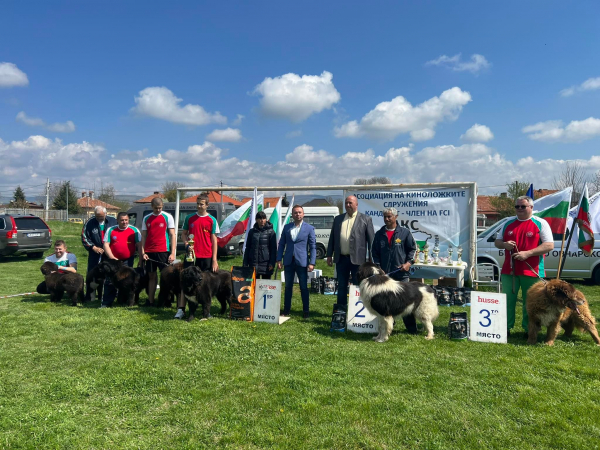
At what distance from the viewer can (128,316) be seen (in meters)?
6.25

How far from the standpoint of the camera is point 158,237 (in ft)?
21.8

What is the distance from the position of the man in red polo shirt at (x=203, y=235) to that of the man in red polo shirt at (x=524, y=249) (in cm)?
438

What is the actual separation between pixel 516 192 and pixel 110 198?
54.0 meters

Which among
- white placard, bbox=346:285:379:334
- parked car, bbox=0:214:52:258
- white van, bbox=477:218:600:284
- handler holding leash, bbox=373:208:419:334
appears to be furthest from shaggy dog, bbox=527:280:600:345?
parked car, bbox=0:214:52:258

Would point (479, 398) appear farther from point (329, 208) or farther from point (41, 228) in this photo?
A: point (41, 228)

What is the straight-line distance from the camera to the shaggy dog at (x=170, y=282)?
6.65 metres

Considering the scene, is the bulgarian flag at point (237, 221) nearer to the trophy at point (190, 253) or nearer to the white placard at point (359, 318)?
the trophy at point (190, 253)

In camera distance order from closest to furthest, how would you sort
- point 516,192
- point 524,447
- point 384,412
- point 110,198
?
→ point 524,447 → point 384,412 → point 516,192 → point 110,198

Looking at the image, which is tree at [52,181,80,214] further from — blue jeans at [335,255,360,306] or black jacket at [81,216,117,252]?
blue jeans at [335,255,360,306]

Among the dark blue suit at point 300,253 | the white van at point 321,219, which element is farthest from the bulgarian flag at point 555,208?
the white van at point 321,219

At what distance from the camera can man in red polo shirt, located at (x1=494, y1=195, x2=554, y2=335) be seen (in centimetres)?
511

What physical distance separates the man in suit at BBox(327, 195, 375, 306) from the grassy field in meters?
1.15

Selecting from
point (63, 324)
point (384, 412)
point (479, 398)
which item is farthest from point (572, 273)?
point (63, 324)

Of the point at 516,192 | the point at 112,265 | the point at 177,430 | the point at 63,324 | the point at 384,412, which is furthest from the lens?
the point at 516,192
